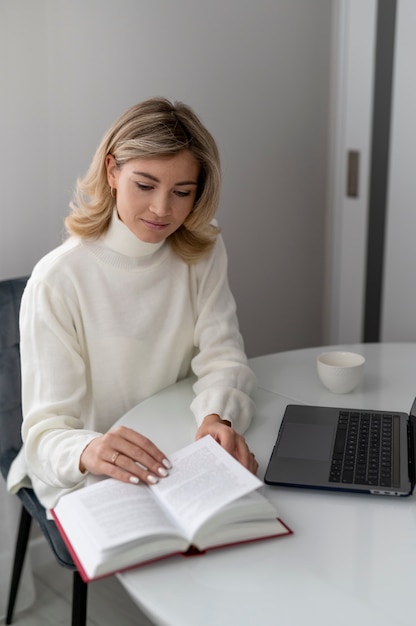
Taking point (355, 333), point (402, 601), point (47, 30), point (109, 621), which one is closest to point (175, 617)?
point (402, 601)

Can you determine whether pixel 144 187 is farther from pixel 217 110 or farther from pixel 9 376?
pixel 217 110

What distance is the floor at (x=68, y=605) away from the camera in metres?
2.07

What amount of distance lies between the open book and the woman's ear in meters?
0.60

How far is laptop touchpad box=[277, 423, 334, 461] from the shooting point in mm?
1396

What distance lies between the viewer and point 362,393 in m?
1.71

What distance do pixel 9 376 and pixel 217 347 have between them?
46 centimetres

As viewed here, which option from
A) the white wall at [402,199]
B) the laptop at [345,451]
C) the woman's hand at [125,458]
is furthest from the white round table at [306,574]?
the white wall at [402,199]

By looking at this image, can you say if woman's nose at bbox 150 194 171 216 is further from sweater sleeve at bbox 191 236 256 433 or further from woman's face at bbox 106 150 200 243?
sweater sleeve at bbox 191 236 256 433

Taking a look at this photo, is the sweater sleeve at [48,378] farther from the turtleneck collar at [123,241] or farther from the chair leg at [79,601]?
the chair leg at [79,601]

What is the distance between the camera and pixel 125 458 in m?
1.28

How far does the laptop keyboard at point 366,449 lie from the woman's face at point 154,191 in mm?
494

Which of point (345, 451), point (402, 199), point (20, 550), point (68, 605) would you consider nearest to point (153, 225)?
point (345, 451)

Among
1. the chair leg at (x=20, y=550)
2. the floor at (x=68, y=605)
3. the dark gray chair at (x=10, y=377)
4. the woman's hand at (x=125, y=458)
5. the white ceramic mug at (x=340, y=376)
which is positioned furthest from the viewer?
the floor at (x=68, y=605)

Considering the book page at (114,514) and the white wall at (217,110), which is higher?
the white wall at (217,110)
